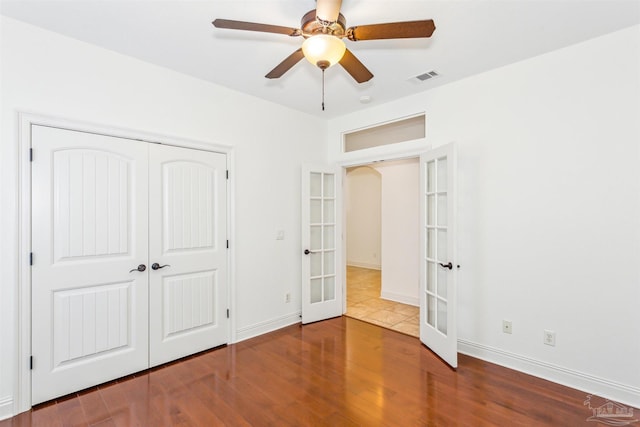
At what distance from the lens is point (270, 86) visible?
346cm

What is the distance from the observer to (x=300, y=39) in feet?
8.44

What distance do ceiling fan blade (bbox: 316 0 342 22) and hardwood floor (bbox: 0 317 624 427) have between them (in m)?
2.62

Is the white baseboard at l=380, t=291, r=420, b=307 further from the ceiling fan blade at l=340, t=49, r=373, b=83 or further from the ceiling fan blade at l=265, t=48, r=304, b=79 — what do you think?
the ceiling fan blade at l=265, t=48, r=304, b=79

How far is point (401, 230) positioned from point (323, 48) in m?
3.92

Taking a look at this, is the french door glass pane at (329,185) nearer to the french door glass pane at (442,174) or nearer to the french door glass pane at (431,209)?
the french door glass pane at (431,209)

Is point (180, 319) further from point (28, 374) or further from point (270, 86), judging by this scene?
point (270, 86)

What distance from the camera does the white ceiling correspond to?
2.13 meters

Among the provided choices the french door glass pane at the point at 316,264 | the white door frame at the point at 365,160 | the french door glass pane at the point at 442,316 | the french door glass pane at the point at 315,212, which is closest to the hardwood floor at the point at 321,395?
the french door glass pane at the point at 442,316

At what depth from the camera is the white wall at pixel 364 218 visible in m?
8.19

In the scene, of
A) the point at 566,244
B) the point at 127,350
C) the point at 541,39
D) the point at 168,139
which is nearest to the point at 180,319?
the point at 127,350

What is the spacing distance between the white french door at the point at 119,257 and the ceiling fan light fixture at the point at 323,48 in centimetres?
194

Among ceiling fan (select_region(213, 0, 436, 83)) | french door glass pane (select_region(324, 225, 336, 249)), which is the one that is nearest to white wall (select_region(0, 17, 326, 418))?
french door glass pane (select_region(324, 225, 336, 249))

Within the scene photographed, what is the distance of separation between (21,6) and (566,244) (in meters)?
4.60

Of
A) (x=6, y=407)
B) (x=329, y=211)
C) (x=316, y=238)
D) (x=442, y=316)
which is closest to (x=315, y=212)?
(x=329, y=211)
